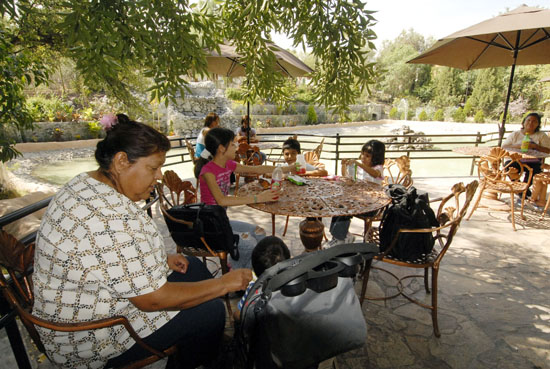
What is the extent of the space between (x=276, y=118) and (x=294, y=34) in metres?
20.4

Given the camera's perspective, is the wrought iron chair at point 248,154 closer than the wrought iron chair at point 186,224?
No

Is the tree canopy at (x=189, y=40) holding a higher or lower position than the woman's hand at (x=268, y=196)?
higher

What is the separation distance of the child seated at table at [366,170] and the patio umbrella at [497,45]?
2458 mm

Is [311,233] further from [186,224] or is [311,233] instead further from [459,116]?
[459,116]

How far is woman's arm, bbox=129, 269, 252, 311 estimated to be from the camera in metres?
1.21

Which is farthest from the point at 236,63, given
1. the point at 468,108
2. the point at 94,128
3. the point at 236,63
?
the point at 468,108

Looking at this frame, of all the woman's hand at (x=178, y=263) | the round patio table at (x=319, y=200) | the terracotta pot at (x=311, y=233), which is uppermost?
the round patio table at (x=319, y=200)

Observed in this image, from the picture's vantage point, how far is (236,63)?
6.35 m

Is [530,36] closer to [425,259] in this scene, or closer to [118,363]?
[425,259]

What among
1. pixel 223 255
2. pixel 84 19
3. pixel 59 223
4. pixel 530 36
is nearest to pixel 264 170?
pixel 223 255

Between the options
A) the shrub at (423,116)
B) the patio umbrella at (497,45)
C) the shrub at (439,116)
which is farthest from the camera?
the shrub at (423,116)

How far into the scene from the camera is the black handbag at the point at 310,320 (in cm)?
109

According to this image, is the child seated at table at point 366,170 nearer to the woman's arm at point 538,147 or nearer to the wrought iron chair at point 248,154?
the wrought iron chair at point 248,154

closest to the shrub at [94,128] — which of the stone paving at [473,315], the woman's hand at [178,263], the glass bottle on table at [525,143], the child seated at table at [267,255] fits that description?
the stone paving at [473,315]
